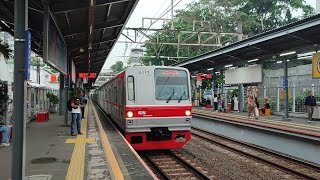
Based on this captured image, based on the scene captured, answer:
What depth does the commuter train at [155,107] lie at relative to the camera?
1087cm

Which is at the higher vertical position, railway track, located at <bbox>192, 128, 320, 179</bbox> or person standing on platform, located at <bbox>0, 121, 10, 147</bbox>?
person standing on platform, located at <bbox>0, 121, 10, 147</bbox>

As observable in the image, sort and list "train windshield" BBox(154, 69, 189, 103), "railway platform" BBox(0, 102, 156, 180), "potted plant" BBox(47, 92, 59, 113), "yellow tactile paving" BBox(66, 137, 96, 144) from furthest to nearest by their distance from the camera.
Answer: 1. "potted plant" BBox(47, 92, 59, 113)
2. "yellow tactile paving" BBox(66, 137, 96, 144)
3. "train windshield" BBox(154, 69, 189, 103)
4. "railway platform" BBox(0, 102, 156, 180)

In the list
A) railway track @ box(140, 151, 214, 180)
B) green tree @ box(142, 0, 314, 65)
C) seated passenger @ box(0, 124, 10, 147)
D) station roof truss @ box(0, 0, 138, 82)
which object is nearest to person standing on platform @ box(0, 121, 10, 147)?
seated passenger @ box(0, 124, 10, 147)

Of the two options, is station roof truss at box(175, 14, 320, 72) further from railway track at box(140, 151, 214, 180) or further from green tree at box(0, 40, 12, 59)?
green tree at box(0, 40, 12, 59)

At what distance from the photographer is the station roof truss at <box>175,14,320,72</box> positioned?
44.6 ft

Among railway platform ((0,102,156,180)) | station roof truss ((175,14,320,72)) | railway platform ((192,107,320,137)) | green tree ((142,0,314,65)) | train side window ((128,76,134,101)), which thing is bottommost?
railway platform ((0,102,156,180))

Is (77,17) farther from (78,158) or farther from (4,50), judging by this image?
(78,158)

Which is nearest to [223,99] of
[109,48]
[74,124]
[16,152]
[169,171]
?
[109,48]

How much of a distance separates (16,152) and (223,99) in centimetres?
2533

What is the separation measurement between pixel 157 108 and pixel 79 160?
3.30 meters

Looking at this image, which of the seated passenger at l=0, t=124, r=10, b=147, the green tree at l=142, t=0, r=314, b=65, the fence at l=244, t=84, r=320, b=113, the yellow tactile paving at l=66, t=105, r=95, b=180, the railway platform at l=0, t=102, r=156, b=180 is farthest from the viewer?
the green tree at l=142, t=0, r=314, b=65

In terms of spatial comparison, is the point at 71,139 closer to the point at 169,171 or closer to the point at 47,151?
the point at 47,151

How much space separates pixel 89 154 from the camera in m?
9.09

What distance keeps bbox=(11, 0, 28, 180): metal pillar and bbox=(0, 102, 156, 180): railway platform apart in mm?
1899
